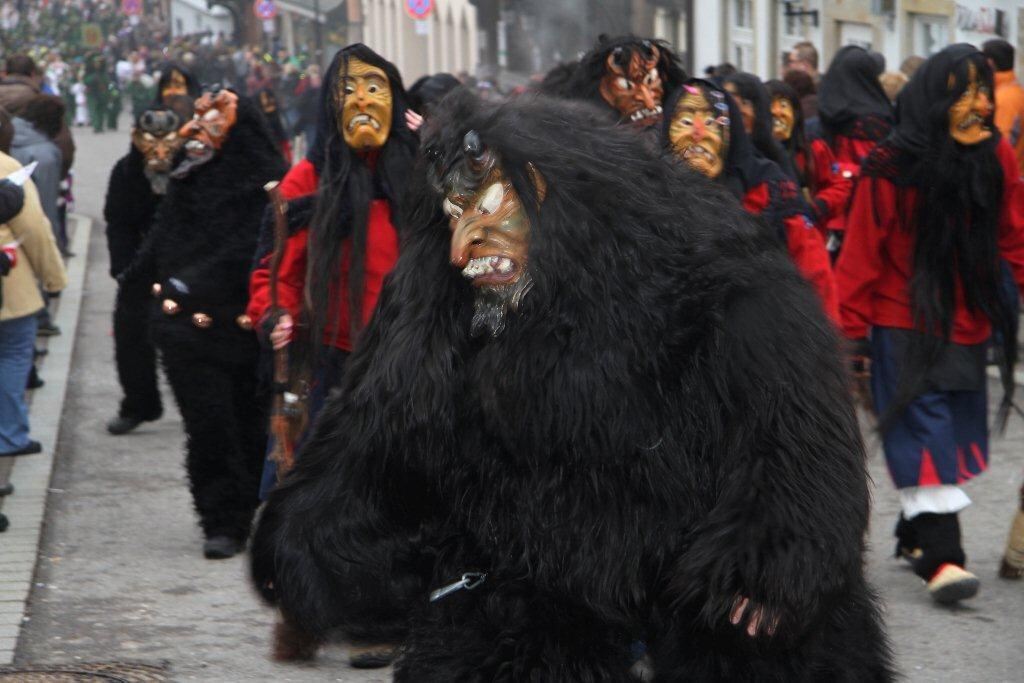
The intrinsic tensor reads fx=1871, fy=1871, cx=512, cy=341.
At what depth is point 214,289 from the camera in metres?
7.25

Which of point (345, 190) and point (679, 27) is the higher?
point (679, 27)

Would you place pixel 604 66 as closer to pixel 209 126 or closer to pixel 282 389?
pixel 209 126

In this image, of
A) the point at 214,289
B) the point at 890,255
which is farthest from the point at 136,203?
the point at 890,255

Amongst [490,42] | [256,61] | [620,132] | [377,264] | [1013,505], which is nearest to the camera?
[620,132]

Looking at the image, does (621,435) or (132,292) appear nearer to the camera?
(621,435)

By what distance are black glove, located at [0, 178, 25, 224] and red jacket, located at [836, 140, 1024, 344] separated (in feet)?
11.3

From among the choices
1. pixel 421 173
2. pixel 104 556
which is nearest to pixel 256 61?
pixel 104 556

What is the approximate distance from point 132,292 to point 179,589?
306cm

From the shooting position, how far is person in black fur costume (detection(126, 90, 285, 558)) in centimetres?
720

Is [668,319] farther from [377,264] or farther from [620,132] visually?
[377,264]

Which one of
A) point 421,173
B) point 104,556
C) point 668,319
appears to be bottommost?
point 104,556

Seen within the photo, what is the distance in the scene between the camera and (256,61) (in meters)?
41.5

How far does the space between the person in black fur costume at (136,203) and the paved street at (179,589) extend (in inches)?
26.0

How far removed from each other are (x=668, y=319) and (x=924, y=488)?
3351mm
